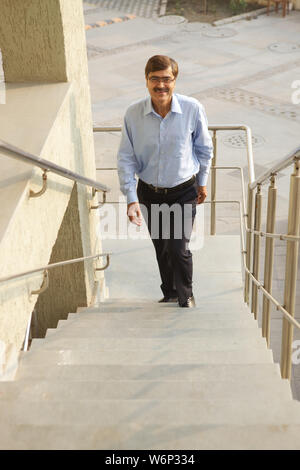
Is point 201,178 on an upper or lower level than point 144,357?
upper

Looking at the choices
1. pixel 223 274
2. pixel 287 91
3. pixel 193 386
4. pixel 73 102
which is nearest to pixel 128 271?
pixel 223 274

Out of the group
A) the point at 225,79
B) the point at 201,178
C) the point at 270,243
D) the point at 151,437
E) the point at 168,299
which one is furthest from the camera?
the point at 225,79

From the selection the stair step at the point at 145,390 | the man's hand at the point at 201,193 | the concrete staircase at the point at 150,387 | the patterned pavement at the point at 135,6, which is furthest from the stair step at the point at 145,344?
the patterned pavement at the point at 135,6

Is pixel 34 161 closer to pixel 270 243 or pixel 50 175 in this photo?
pixel 50 175

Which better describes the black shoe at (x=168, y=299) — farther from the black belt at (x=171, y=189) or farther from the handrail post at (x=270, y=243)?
the handrail post at (x=270, y=243)

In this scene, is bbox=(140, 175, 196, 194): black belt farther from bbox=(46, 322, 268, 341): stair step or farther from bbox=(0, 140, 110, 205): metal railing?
bbox=(46, 322, 268, 341): stair step

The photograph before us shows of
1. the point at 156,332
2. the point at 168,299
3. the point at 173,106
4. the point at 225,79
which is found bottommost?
the point at 225,79

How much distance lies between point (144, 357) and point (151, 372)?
0.30 metres

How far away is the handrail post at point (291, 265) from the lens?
8.53ft

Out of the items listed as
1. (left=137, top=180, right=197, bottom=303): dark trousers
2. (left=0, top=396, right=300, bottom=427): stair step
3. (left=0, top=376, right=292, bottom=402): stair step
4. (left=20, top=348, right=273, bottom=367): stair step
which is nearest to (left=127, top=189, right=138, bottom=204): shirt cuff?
(left=137, top=180, right=197, bottom=303): dark trousers

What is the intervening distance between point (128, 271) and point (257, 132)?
4.74 metres

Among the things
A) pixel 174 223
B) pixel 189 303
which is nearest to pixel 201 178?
pixel 174 223

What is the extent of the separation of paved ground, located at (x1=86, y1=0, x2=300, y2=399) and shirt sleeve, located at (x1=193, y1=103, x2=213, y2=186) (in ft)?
5.73

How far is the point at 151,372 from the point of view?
2.70 meters
